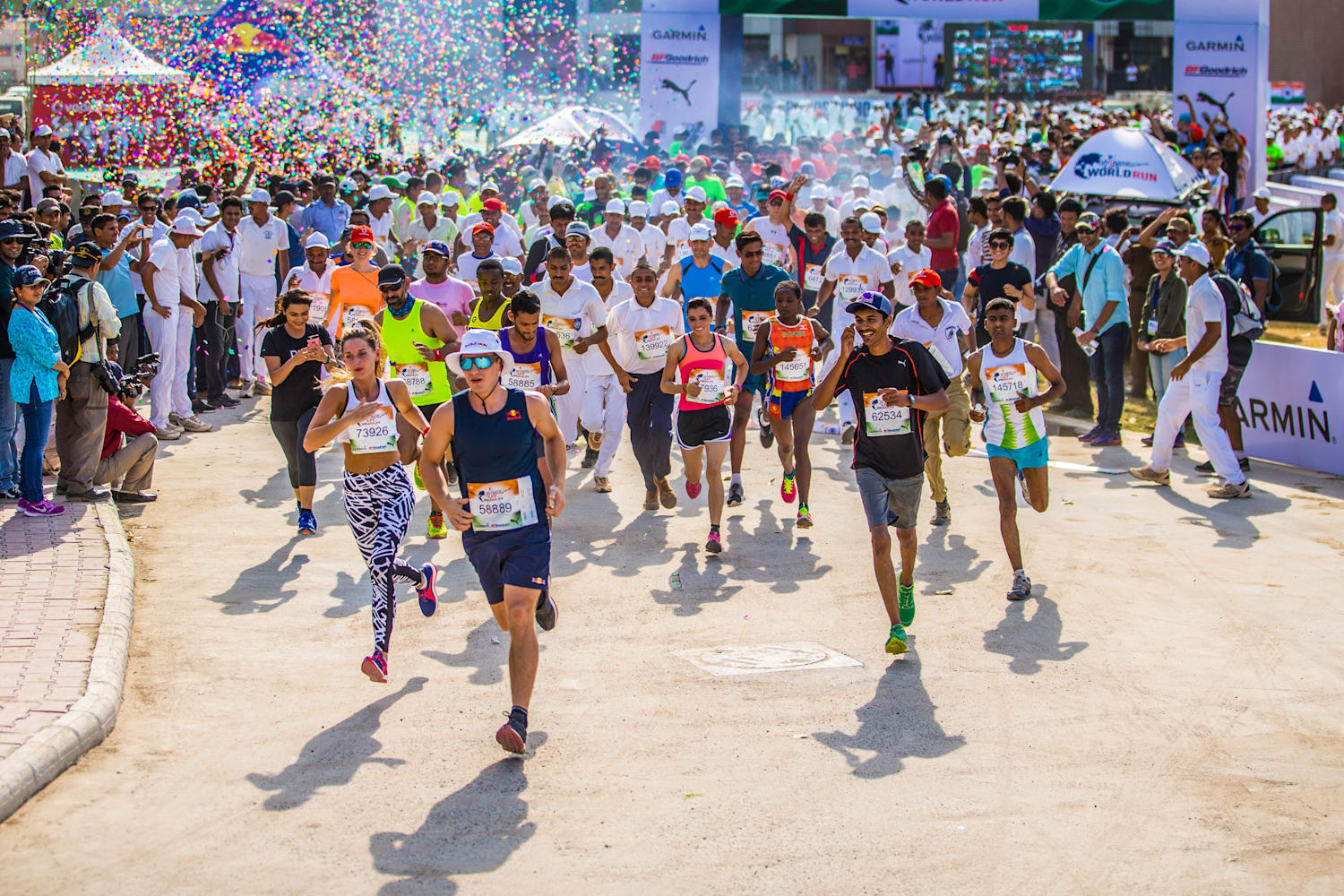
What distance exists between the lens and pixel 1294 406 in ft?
40.8

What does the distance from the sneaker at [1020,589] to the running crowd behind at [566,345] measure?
0.01 meters

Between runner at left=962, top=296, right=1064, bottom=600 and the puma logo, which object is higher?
the puma logo

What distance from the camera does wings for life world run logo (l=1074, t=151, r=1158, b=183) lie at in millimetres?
19500

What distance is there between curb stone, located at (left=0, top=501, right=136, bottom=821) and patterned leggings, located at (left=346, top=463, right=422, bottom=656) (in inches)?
50.2

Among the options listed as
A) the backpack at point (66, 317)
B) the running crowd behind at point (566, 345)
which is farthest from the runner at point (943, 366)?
the backpack at point (66, 317)

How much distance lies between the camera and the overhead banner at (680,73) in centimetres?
2531

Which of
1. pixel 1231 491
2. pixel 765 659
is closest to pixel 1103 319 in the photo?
pixel 1231 491

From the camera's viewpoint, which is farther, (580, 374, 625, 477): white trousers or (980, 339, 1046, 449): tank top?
(580, 374, 625, 477): white trousers

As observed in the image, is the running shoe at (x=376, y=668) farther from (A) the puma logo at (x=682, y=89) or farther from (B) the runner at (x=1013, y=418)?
(A) the puma logo at (x=682, y=89)

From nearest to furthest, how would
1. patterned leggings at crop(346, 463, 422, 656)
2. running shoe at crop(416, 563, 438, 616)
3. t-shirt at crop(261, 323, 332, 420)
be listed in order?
patterned leggings at crop(346, 463, 422, 656) < running shoe at crop(416, 563, 438, 616) < t-shirt at crop(261, 323, 332, 420)

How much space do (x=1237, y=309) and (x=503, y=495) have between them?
760cm

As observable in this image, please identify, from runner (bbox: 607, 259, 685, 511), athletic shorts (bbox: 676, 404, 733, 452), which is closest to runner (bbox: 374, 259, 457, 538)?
runner (bbox: 607, 259, 685, 511)

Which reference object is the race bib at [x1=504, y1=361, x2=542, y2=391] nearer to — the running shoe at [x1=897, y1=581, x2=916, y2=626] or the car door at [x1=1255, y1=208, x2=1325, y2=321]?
the running shoe at [x1=897, y1=581, x2=916, y2=626]

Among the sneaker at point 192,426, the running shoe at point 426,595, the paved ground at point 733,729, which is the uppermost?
the sneaker at point 192,426
